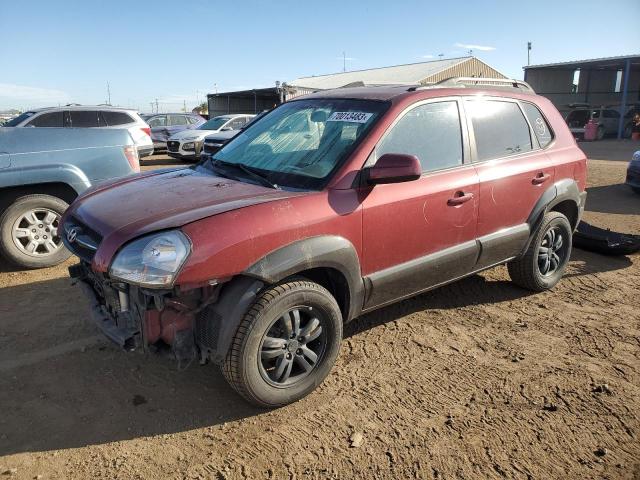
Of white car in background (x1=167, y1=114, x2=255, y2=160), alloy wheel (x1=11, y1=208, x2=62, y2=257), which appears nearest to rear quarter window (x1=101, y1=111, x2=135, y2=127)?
white car in background (x1=167, y1=114, x2=255, y2=160)

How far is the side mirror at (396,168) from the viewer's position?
287 centimetres

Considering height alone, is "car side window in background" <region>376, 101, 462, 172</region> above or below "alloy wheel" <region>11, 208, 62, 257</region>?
above

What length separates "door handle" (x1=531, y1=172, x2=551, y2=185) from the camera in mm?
4137

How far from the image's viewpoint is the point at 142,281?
94.7 inches

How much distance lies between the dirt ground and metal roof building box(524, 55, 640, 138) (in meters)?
37.9

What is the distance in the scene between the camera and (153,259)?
2.41 metres

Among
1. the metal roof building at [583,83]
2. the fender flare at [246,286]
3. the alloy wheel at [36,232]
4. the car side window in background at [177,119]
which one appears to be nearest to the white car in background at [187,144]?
the car side window in background at [177,119]

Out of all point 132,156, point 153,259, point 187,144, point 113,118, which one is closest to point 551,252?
point 153,259

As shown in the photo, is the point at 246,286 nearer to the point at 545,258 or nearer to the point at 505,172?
the point at 505,172

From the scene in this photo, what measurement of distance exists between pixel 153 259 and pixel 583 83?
46.4m

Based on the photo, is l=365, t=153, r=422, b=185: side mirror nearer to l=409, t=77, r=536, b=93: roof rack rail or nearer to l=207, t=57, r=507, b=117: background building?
l=409, t=77, r=536, b=93: roof rack rail

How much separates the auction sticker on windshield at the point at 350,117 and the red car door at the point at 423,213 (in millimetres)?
199

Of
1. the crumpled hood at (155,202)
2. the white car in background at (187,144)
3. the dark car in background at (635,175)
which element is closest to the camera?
the crumpled hood at (155,202)

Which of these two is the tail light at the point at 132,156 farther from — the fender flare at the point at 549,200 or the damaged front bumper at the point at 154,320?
the fender flare at the point at 549,200
